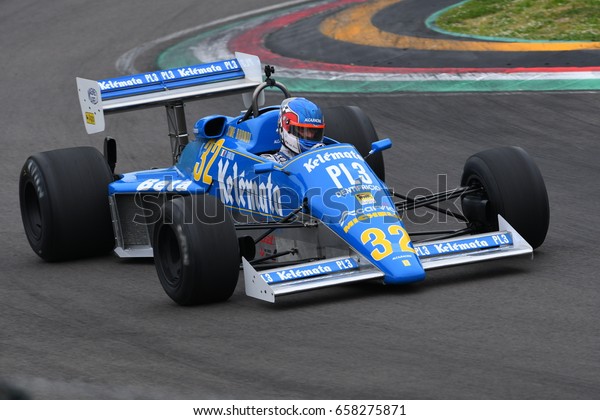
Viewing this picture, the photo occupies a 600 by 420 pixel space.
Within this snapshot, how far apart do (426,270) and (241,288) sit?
1364 mm

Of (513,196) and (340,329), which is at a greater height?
(513,196)

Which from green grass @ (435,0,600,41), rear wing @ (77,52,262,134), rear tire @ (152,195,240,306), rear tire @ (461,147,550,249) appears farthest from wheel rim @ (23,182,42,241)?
green grass @ (435,0,600,41)

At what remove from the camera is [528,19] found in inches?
683

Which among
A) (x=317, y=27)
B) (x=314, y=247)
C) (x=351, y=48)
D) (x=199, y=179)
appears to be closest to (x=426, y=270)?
(x=314, y=247)

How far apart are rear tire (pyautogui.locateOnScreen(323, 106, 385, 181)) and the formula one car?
0.01 m

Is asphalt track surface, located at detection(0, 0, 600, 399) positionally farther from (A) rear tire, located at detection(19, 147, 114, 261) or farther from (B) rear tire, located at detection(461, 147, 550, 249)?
(B) rear tire, located at detection(461, 147, 550, 249)

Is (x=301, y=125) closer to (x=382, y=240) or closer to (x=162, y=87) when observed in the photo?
(x=382, y=240)

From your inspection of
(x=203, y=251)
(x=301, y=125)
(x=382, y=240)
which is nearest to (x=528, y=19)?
(x=301, y=125)

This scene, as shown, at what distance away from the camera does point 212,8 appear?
21.8 meters

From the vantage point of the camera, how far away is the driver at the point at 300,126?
8.69 metres

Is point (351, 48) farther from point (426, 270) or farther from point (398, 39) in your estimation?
point (426, 270)

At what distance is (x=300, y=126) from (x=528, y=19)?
31.6 ft

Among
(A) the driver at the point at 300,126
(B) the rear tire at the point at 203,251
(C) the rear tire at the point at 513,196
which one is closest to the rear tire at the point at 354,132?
(A) the driver at the point at 300,126

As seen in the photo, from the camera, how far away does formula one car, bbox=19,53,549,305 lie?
762cm
